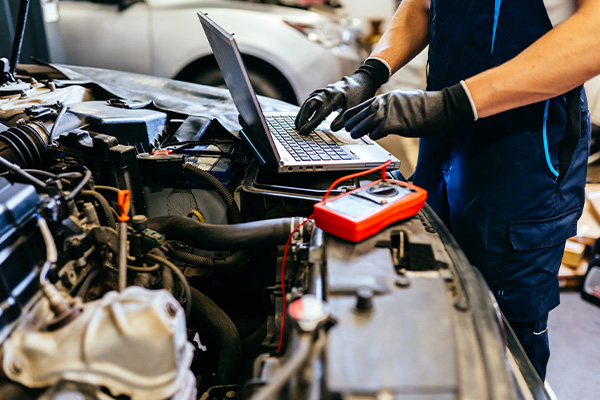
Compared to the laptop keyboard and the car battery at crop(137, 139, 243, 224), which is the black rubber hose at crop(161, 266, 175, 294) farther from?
the laptop keyboard

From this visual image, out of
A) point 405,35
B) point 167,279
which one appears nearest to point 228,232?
point 167,279

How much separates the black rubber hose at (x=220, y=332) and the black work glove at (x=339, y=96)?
491 millimetres

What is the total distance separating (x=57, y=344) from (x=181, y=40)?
250 cm

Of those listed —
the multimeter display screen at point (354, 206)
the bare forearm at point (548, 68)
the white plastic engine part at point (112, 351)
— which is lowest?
the white plastic engine part at point (112, 351)

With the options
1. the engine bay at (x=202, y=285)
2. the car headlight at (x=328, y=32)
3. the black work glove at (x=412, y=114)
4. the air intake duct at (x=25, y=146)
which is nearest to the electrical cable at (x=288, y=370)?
the engine bay at (x=202, y=285)

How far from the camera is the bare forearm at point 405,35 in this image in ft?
4.40

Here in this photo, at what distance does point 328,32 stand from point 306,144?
214 cm

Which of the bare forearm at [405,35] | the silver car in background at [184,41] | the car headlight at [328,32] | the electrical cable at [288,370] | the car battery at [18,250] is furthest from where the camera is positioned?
the car headlight at [328,32]

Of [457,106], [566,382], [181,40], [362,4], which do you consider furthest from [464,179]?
[362,4]

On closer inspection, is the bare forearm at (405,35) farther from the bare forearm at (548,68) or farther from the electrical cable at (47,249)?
the electrical cable at (47,249)

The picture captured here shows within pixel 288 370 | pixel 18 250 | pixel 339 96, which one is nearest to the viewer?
pixel 288 370

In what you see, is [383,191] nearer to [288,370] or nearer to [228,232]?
[228,232]

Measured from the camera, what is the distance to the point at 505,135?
40.9 inches

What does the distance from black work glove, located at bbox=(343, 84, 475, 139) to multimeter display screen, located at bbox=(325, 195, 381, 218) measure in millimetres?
285
